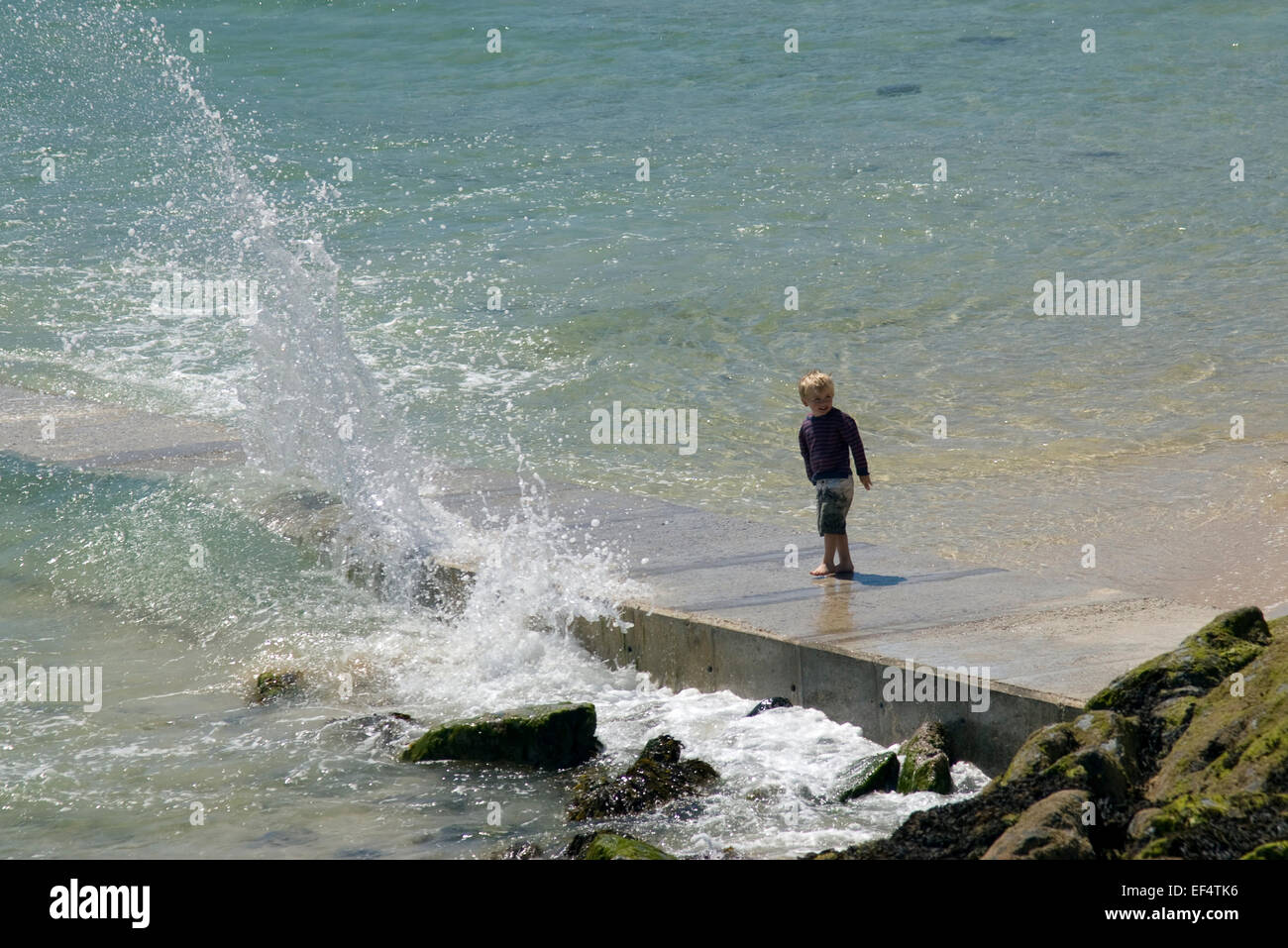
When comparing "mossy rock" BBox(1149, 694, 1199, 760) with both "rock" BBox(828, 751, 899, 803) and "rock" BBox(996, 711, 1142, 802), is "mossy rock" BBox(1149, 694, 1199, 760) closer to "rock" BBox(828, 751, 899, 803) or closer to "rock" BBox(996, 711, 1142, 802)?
"rock" BBox(996, 711, 1142, 802)

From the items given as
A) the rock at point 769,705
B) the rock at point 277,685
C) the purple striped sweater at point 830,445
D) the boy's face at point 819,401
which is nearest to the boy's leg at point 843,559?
the purple striped sweater at point 830,445

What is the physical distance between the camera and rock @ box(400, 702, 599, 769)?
6.19 meters

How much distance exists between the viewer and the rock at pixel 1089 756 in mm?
4449

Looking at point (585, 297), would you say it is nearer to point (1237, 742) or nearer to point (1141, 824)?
point (1237, 742)

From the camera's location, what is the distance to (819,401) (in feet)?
23.8

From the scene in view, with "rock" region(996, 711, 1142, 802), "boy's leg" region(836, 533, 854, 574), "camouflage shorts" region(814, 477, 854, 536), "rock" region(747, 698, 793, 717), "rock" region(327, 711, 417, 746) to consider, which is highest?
"camouflage shorts" region(814, 477, 854, 536)

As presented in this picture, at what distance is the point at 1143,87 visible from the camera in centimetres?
2475

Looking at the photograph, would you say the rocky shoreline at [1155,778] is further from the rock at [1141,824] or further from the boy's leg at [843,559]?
the boy's leg at [843,559]

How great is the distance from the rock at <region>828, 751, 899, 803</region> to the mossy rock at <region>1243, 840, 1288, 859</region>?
6.95 ft

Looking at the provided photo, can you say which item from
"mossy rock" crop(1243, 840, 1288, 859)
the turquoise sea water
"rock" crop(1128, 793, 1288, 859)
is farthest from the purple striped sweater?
"mossy rock" crop(1243, 840, 1288, 859)

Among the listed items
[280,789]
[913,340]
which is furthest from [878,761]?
[913,340]

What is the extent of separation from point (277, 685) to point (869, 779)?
10.6ft
